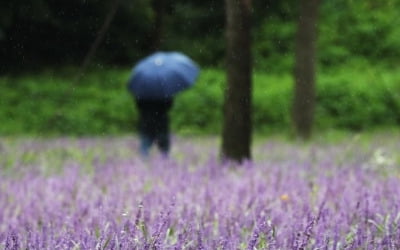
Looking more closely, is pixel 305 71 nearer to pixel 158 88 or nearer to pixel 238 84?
pixel 158 88

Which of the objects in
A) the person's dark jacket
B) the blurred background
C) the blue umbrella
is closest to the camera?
the blue umbrella

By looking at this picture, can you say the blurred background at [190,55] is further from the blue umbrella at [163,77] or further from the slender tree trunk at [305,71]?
the blue umbrella at [163,77]

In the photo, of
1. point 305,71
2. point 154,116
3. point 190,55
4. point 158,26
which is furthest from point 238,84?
point 190,55

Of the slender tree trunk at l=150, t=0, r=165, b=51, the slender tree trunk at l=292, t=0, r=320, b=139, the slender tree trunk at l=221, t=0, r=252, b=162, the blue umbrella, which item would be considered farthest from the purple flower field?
the slender tree trunk at l=150, t=0, r=165, b=51

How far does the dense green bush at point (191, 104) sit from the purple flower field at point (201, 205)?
11.3 metres

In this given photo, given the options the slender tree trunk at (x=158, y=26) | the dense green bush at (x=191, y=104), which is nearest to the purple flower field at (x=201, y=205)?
the dense green bush at (x=191, y=104)

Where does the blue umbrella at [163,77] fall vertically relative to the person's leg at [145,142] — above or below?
above

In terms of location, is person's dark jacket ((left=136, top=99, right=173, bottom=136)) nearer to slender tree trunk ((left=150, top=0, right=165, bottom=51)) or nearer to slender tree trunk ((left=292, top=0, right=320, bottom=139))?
slender tree trunk ((left=292, top=0, right=320, bottom=139))

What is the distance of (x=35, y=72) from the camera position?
2562 centimetres

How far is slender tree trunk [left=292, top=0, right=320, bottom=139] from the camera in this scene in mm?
15516

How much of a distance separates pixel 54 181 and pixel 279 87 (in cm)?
1673

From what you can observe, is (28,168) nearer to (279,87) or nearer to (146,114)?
(146,114)

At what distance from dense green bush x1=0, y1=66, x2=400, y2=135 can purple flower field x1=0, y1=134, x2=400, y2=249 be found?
1133 cm

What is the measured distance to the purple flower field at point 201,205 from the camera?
3.36 meters
